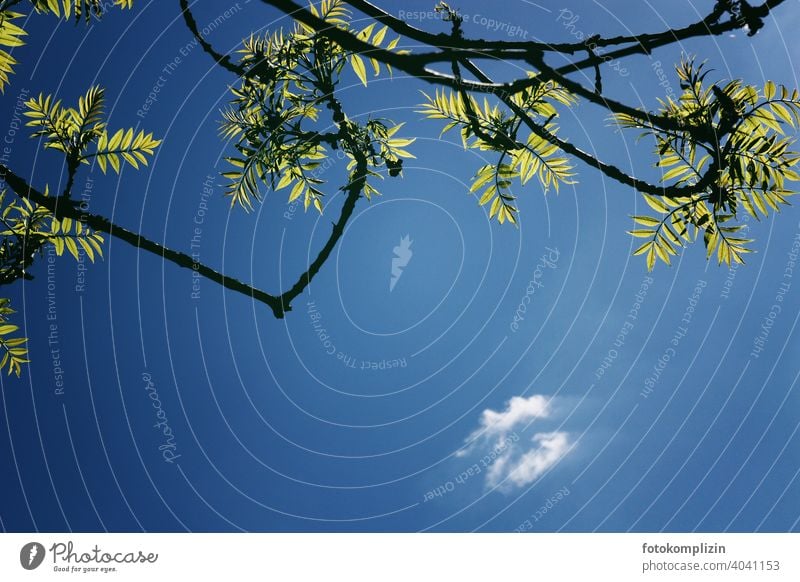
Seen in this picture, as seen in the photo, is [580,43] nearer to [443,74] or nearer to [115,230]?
[443,74]

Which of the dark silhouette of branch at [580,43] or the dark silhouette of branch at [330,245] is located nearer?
the dark silhouette of branch at [580,43]

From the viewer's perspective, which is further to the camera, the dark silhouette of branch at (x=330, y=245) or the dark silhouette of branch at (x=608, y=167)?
the dark silhouette of branch at (x=330, y=245)

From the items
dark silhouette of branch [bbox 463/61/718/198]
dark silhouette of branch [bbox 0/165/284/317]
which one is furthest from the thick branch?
dark silhouette of branch [bbox 0/165/284/317]

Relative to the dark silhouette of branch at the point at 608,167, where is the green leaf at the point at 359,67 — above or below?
above

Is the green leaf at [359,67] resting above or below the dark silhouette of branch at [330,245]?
above

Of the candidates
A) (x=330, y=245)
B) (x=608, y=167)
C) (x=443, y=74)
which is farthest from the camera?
(x=330, y=245)

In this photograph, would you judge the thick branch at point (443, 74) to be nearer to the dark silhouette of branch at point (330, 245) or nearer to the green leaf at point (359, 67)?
the green leaf at point (359, 67)

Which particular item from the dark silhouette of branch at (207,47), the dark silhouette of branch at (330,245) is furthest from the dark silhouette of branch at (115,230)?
the dark silhouette of branch at (207,47)

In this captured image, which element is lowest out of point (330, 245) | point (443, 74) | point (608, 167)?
point (330, 245)

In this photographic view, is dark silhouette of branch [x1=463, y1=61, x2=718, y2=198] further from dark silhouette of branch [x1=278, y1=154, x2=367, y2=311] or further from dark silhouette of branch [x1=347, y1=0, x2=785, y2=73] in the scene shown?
dark silhouette of branch [x1=278, y1=154, x2=367, y2=311]

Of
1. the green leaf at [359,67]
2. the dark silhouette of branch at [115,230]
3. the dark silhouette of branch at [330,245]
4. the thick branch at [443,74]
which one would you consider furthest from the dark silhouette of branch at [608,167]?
the dark silhouette of branch at [115,230]

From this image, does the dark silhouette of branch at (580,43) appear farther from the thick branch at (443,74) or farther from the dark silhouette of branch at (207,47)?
the dark silhouette of branch at (207,47)

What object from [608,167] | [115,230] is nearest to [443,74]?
[608,167]
